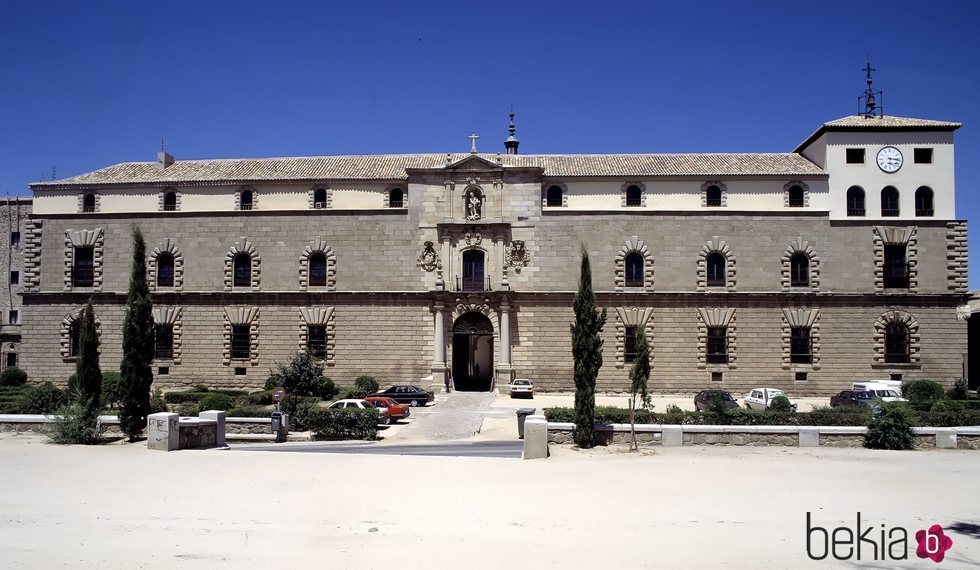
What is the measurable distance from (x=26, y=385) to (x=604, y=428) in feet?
113

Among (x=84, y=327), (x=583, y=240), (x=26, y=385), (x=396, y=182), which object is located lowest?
(x=26, y=385)

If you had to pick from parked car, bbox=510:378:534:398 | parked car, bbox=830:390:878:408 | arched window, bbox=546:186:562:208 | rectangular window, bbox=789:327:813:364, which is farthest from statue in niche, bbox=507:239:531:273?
parked car, bbox=830:390:878:408

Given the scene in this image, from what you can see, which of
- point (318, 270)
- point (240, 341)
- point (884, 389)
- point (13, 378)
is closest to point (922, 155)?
point (884, 389)

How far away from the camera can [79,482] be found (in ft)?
50.6

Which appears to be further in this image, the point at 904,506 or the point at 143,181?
the point at 143,181

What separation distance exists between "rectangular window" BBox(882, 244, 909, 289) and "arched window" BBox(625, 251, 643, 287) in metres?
13.1

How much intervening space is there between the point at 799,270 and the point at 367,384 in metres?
23.9

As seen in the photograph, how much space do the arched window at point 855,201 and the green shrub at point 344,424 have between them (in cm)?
2912

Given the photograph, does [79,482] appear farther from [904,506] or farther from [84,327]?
[904,506]

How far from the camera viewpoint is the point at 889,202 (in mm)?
39906

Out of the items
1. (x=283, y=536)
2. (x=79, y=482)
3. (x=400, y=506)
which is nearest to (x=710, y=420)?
(x=400, y=506)

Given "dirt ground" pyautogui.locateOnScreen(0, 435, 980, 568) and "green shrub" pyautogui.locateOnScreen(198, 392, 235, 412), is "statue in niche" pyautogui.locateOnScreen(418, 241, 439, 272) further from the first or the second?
"dirt ground" pyautogui.locateOnScreen(0, 435, 980, 568)

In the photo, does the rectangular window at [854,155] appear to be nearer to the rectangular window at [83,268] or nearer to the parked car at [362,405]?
the parked car at [362,405]

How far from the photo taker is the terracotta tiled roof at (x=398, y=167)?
4072 centimetres
